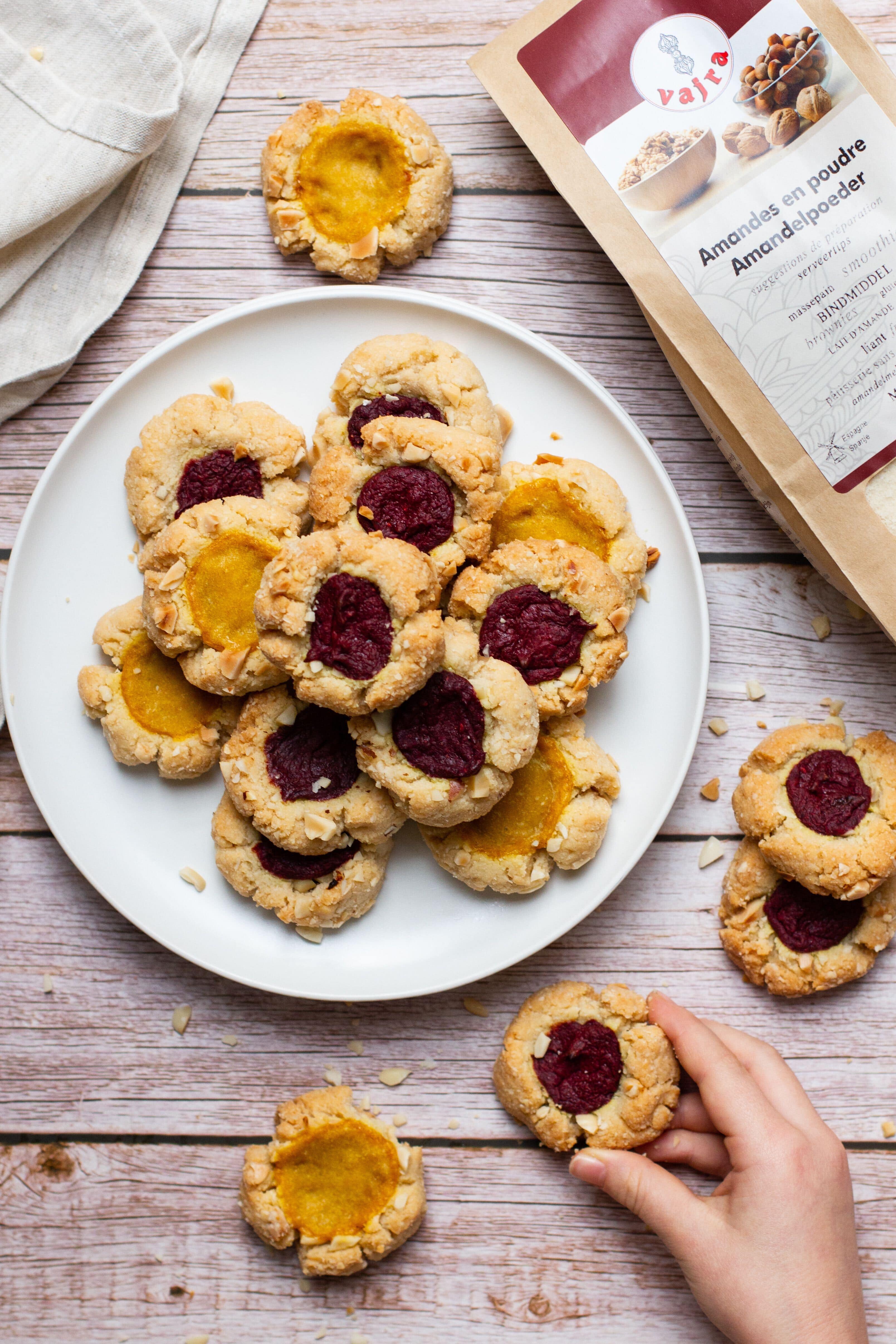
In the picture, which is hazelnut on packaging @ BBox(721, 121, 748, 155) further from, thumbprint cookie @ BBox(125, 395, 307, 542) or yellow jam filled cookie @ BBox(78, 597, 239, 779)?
yellow jam filled cookie @ BBox(78, 597, 239, 779)

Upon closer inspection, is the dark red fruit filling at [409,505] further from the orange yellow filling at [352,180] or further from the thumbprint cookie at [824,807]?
the thumbprint cookie at [824,807]

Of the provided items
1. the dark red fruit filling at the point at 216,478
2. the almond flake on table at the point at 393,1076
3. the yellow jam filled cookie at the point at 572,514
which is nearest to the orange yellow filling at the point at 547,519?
the yellow jam filled cookie at the point at 572,514

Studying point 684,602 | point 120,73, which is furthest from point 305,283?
point 684,602

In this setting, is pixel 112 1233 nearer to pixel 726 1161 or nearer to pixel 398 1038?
pixel 398 1038

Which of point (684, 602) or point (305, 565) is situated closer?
point (305, 565)

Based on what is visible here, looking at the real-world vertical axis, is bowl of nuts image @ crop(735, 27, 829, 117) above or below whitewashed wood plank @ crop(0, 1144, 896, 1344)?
above

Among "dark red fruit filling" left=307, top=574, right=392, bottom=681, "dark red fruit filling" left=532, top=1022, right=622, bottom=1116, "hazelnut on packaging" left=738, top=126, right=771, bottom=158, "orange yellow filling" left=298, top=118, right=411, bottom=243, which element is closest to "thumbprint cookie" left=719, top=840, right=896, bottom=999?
"dark red fruit filling" left=532, top=1022, right=622, bottom=1116
